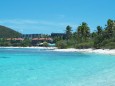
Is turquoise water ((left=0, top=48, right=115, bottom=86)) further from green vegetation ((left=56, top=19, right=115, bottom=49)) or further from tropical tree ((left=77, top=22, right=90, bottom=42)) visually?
tropical tree ((left=77, top=22, right=90, bottom=42))

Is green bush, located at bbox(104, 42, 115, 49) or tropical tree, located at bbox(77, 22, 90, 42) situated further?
tropical tree, located at bbox(77, 22, 90, 42)

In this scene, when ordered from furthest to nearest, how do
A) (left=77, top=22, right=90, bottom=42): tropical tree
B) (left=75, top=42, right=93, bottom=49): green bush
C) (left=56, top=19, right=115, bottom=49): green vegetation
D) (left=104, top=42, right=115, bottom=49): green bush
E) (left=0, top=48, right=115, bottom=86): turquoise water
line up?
1. (left=77, top=22, right=90, bottom=42): tropical tree
2. (left=75, top=42, right=93, bottom=49): green bush
3. (left=56, top=19, right=115, bottom=49): green vegetation
4. (left=104, top=42, right=115, bottom=49): green bush
5. (left=0, top=48, right=115, bottom=86): turquoise water

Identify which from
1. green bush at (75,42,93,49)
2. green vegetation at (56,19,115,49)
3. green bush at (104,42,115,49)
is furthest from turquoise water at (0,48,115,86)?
green bush at (75,42,93,49)

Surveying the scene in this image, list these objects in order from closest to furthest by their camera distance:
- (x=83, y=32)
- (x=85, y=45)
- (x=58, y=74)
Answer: (x=58, y=74), (x=85, y=45), (x=83, y=32)

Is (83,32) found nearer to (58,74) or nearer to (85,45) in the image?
(85,45)

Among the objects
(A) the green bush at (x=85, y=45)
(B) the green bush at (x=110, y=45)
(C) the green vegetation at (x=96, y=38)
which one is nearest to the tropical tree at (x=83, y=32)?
(C) the green vegetation at (x=96, y=38)

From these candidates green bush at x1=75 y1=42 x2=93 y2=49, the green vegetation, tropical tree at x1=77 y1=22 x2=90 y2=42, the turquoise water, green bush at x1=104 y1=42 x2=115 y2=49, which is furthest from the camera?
tropical tree at x1=77 y1=22 x2=90 y2=42

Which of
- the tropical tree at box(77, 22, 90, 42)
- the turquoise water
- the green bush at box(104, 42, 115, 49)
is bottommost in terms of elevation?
the turquoise water

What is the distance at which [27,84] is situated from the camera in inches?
604

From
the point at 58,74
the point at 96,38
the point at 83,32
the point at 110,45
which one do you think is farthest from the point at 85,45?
A: the point at 58,74

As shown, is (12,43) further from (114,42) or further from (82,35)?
(114,42)

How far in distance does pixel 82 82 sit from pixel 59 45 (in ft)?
253

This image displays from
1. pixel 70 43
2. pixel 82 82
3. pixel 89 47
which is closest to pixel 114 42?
pixel 89 47

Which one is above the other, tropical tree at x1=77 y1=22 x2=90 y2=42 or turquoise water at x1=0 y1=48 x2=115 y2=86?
tropical tree at x1=77 y1=22 x2=90 y2=42
